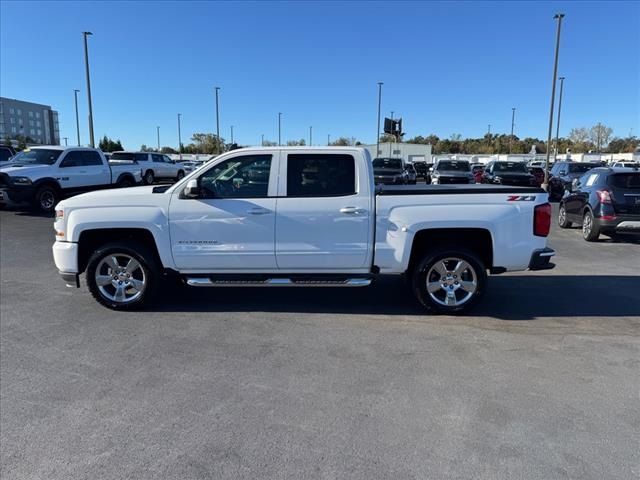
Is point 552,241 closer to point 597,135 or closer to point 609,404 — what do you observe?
point 609,404

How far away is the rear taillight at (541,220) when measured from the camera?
209 inches

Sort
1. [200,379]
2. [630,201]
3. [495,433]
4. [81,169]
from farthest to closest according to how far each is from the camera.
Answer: [81,169]
[630,201]
[200,379]
[495,433]

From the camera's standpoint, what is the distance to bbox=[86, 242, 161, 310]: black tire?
5.52 meters

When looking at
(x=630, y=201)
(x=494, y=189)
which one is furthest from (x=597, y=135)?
(x=494, y=189)

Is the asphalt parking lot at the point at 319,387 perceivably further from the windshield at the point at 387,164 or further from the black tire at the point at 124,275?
the windshield at the point at 387,164

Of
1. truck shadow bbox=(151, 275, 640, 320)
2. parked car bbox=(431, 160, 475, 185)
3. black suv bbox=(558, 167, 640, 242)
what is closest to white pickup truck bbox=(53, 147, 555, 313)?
truck shadow bbox=(151, 275, 640, 320)

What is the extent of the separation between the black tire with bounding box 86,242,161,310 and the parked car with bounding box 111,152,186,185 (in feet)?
68.8

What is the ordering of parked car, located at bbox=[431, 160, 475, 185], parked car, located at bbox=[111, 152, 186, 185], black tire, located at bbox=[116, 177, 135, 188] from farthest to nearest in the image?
parked car, located at bbox=[111, 152, 186, 185] < parked car, located at bbox=[431, 160, 475, 185] < black tire, located at bbox=[116, 177, 135, 188]

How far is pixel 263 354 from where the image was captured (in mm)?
4445

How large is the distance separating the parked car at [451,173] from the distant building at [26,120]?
129 meters

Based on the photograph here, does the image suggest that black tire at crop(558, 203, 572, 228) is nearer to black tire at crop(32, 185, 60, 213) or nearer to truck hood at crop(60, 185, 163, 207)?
truck hood at crop(60, 185, 163, 207)

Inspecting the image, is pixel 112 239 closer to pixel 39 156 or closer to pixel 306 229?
pixel 306 229

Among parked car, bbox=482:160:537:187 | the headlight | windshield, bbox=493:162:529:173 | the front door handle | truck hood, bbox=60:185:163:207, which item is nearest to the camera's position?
the front door handle

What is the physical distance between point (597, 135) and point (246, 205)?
11165cm
